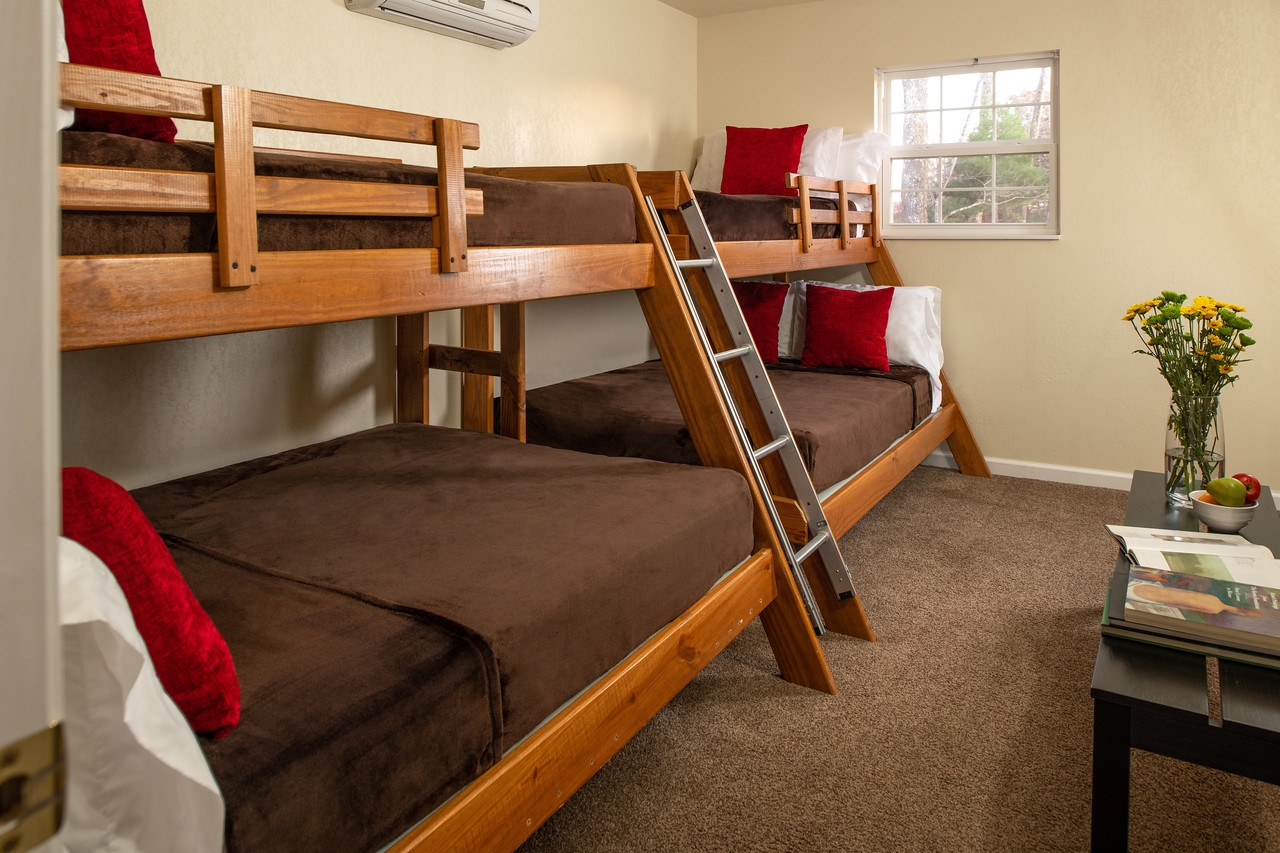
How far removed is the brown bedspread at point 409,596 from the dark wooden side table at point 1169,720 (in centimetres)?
74

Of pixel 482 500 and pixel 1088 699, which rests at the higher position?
pixel 482 500

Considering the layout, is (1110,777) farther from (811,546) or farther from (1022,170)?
(1022,170)

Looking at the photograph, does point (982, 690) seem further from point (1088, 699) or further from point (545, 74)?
point (545, 74)

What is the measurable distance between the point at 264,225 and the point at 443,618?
648 mm

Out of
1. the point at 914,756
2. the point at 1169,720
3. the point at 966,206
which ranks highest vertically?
the point at 966,206

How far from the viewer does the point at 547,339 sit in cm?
362

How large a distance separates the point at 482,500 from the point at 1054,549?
7.25 ft

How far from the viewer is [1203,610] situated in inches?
60.0

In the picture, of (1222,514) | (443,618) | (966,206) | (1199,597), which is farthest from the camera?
(966,206)

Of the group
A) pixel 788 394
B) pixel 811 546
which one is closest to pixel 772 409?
pixel 811 546

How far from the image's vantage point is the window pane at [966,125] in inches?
158

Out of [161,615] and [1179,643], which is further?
[1179,643]

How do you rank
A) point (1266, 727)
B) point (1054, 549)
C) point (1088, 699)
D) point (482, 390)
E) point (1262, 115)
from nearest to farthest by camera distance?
point (1266, 727) → point (1088, 699) → point (482, 390) → point (1054, 549) → point (1262, 115)

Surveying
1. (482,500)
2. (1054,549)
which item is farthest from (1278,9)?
(482,500)
